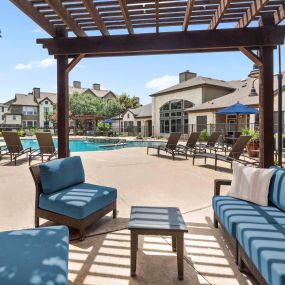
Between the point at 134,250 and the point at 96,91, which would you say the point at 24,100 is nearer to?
the point at 96,91

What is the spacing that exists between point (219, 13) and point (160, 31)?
1115 mm

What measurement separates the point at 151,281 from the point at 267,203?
171cm

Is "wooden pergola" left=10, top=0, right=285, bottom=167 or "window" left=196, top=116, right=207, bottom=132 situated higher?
"wooden pergola" left=10, top=0, right=285, bottom=167

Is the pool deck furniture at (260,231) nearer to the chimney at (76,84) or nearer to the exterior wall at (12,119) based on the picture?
the exterior wall at (12,119)

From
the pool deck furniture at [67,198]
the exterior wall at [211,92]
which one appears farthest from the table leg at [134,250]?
the exterior wall at [211,92]

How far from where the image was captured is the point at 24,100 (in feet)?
173

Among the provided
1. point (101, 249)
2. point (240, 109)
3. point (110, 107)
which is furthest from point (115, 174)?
point (110, 107)

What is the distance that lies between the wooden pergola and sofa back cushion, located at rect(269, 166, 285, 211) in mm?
1740

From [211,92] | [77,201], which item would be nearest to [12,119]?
[211,92]

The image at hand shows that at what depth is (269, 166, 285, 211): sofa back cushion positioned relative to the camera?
9.40 feet

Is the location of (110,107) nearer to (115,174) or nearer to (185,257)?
(115,174)

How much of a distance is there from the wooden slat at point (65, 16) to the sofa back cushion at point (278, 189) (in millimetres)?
3928

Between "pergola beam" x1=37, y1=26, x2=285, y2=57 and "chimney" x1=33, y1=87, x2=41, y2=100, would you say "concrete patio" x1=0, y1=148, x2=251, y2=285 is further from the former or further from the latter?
"chimney" x1=33, y1=87, x2=41, y2=100

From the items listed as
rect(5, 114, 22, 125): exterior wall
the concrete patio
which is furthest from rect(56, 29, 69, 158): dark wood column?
rect(5, 114, 22, 125): exterior wall
